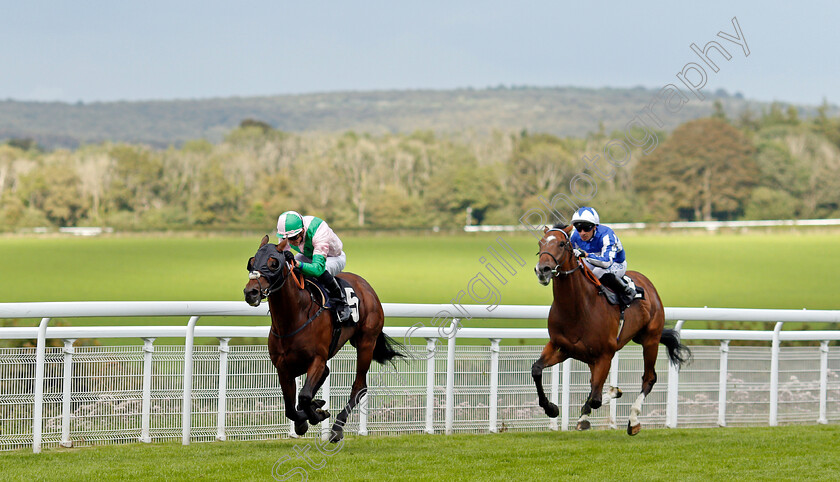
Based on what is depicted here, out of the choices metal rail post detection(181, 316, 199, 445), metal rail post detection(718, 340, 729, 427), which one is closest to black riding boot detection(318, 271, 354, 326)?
metal rail post detection(181, 316, 199, 445)

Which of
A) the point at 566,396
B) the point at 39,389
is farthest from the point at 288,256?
the point at 566,396

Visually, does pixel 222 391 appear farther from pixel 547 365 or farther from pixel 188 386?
pixel 547 365

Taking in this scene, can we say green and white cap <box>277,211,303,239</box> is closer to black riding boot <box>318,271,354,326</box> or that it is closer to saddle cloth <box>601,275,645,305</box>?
black riding boot <box>318,271,354,326</box>

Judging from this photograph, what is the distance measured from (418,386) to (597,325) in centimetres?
147

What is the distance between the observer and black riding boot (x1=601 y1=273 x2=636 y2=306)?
589cm

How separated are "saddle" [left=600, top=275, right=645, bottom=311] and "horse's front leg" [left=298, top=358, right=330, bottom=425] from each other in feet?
6.29

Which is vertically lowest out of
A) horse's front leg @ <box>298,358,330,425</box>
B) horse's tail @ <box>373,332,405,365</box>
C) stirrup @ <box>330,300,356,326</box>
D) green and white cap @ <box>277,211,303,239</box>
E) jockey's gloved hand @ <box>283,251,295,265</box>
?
horse's front leg @ <box>298,358,330,425</box>

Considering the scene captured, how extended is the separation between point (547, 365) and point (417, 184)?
76.5m

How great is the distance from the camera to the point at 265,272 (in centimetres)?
444

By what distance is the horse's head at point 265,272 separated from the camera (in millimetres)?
4320

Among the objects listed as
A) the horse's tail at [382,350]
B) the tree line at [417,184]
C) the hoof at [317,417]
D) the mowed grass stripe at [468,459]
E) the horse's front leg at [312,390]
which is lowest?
the mowed grass stripe at [468,459]

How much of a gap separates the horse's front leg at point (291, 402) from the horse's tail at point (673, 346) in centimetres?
294

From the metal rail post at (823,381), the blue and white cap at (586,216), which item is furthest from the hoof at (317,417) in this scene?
the metal rail post at (823,381)

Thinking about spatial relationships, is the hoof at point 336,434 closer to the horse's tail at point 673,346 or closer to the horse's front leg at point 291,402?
the horse's front leg at point 291,402
